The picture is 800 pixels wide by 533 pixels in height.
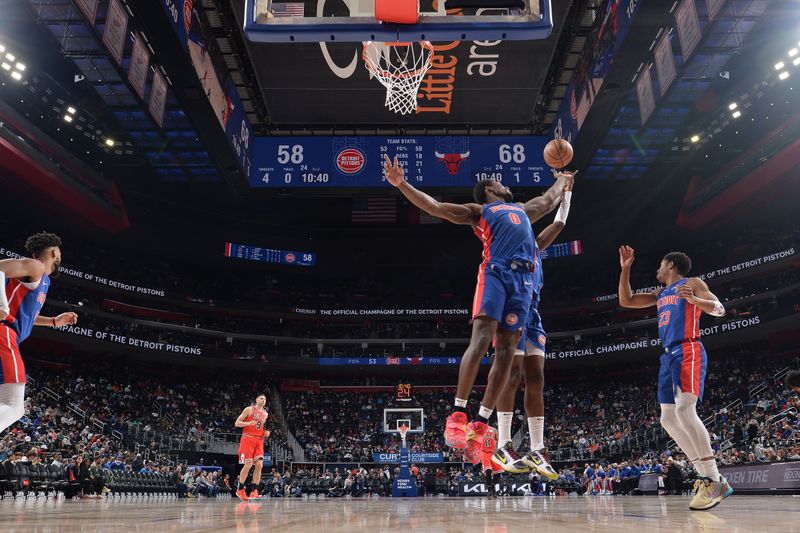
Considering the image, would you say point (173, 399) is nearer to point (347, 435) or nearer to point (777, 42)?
point (347, 435)

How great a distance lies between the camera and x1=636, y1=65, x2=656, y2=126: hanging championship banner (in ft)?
44.6

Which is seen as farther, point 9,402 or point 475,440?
point 475,440

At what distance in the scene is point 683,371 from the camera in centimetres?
558

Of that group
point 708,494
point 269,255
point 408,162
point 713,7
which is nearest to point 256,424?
point 408,162

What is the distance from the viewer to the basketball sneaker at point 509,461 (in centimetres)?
485

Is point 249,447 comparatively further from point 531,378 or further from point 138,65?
point 138,65

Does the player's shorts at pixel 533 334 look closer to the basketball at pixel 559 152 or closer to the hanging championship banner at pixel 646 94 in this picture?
the basketball at pixel 559 152

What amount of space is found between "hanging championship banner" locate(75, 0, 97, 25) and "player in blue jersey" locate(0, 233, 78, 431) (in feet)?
26.6

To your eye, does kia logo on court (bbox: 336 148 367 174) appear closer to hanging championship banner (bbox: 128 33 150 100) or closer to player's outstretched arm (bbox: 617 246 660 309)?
hanging championship banner (bbox: 128 33 150 100)

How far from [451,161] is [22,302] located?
11489 millimetres

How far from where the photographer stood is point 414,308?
3497 cm

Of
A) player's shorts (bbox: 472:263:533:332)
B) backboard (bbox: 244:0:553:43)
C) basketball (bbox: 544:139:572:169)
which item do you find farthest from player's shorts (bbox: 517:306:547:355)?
backboard (bbox: 244:0:553:43)

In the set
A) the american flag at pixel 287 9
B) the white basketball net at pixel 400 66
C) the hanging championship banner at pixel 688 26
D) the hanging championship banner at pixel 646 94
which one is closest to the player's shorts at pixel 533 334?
the american flag at pixel 287 9

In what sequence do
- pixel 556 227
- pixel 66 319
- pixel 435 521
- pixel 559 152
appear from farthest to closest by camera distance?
pixel 559 152, pixel 556 227, pixel 66 319, pixel 435 521
